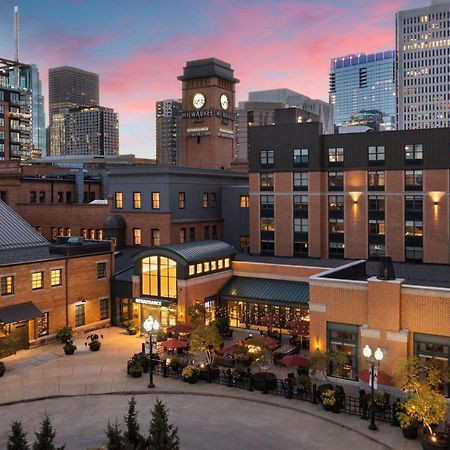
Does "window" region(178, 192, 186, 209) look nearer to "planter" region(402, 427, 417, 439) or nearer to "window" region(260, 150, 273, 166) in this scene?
"window" region(260, 150, 273, 166)

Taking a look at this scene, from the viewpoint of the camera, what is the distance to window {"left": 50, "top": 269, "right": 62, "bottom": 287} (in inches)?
1693

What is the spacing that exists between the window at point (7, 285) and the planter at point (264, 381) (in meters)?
19.8

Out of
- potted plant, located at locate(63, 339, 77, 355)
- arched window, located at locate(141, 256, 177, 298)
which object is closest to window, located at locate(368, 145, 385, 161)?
arched window, located at locate(141, 256, 177, 298)

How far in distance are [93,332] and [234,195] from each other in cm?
2767

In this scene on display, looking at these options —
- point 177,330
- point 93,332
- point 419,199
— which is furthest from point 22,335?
point 419,199

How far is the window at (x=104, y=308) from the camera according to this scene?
156 feet

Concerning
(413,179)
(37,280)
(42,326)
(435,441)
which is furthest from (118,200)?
(435,441)

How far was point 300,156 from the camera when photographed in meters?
59.4

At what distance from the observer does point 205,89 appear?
92.0 metres

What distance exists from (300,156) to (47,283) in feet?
100

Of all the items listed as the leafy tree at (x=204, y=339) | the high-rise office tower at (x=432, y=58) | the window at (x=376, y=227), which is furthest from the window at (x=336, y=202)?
the high-rise office tower at (x=432, y=58)

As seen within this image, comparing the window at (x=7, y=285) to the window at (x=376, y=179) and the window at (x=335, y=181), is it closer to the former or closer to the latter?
the window at (x=335, y=181)

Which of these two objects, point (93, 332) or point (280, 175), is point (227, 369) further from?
point (280, 175)

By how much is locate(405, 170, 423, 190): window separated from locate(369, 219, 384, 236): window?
15.3 ft
